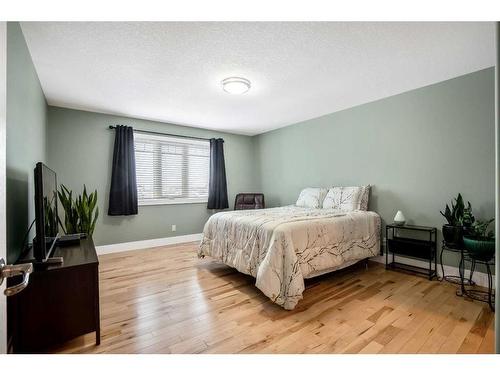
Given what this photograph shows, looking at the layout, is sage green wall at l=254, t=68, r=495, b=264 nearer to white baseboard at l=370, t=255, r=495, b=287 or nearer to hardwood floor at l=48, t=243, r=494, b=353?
white baseboard at l=370, t=255, r=495, b=287

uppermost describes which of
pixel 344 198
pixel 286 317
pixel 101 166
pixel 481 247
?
pixel 101 166

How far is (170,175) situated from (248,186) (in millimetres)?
1749

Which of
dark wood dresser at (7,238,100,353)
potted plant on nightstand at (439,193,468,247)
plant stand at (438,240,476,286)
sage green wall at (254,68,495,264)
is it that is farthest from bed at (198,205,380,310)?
dark wood dresser at (7,238,100,353)

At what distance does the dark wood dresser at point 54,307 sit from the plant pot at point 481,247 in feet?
10.00

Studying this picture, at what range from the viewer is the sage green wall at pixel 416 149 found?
2564 mm

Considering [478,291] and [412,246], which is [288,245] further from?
[478,291]

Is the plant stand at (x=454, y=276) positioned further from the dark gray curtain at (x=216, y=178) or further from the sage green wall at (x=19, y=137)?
the sage green wall at (x=19, y=137)

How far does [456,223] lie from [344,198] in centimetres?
127

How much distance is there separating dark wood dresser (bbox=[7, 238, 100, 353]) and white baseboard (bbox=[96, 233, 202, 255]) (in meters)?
2.40

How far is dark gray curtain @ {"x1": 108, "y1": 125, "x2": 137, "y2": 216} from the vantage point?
12.8 ft

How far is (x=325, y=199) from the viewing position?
12.2 feet

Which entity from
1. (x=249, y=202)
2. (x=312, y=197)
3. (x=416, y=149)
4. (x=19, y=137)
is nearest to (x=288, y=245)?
(x=312, y=197)

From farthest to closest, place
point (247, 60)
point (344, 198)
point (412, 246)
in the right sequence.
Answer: point (344, 198) → point (412, 246) → point (247, 60)

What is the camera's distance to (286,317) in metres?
1.95
